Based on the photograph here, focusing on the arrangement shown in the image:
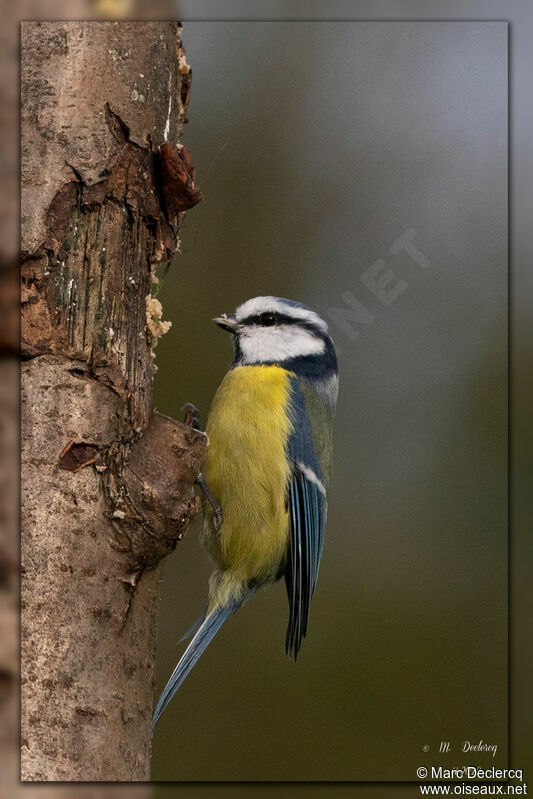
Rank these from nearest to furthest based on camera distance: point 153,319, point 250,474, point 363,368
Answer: point 153,319 < point 250,474 < point 363,368

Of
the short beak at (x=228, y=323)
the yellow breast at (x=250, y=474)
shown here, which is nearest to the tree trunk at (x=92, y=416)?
the yellow breast at (x=250, y=474)

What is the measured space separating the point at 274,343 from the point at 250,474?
396 millimetres

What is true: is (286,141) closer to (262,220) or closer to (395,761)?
(262,220)

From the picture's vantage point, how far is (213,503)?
6.33 feet

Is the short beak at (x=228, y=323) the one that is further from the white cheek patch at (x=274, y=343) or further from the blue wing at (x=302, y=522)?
the blue wing at (x=302, y=522)

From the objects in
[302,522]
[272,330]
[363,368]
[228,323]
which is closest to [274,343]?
[272,330]

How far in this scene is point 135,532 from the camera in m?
1.29

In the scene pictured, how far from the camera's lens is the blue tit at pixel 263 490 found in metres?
1.92

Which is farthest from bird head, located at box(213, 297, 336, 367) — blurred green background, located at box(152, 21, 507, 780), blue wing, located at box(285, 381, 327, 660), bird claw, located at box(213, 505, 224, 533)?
bird claw, located at box(213, 505, 224, 533)

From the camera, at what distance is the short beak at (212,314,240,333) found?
209cm

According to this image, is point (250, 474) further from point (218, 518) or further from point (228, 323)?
point (228, 323)

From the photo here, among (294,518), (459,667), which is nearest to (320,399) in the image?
(294,518)

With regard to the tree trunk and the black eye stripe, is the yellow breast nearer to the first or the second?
the black eye stripe

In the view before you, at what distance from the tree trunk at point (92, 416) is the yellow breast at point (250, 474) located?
0.53m
